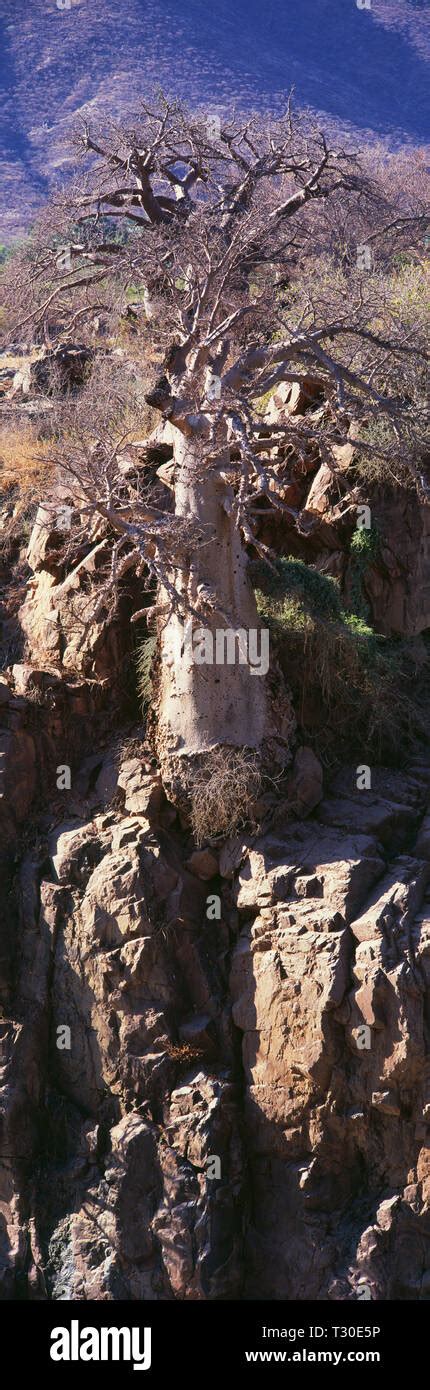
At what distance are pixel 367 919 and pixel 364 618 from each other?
10.7 ft

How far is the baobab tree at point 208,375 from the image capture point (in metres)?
10.5

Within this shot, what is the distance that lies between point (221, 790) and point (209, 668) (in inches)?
39.3

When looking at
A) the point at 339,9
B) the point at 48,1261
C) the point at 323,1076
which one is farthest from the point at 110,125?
the point at 339,9

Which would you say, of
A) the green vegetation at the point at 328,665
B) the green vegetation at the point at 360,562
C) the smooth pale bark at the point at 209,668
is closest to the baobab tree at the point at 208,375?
the smooth pale bark at the point at 209,668

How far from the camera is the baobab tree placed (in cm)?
1053

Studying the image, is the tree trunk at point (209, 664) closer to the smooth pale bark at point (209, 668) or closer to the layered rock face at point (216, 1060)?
the smooth pale bark at point (209, 668)

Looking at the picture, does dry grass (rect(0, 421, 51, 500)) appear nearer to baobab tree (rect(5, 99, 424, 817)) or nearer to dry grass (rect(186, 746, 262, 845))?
baobab tree (rect(5, 99, 424, 817))

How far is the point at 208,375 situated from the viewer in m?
10.9

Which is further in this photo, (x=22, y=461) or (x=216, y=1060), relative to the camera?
(x=22, y=461)

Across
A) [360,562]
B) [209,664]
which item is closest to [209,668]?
[209,664]

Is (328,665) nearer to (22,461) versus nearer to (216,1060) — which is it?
(216,1060)

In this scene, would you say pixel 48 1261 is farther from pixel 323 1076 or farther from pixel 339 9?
pixel 339 9

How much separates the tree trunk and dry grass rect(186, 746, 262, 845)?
0.12 meters

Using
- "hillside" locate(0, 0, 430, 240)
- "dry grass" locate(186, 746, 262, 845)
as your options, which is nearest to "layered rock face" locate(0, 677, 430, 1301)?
"dry grass" locate(186, 746, 262, 845)
